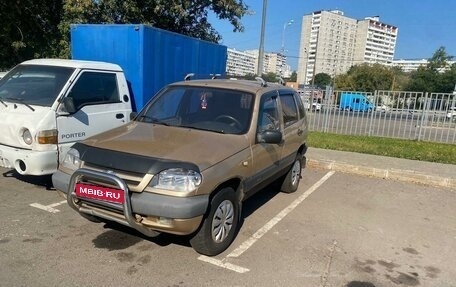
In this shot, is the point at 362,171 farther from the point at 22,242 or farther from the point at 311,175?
the point at 22,242

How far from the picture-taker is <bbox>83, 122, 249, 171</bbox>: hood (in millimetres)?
3609

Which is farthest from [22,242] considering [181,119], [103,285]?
[181,119]

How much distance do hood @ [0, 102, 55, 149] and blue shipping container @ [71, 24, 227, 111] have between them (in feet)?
7.18

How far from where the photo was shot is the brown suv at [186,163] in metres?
3.39

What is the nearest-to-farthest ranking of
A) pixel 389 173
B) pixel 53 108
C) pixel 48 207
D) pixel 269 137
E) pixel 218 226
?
1. pixel 218 226
2. pixel 269 137
3. pixel 48 207
4. pixel 53 108
5. pixel 389 173

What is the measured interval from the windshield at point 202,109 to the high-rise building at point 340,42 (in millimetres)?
59239

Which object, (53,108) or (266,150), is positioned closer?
(266,150)

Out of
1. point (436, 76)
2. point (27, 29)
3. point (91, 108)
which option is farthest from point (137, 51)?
point (436, 76)

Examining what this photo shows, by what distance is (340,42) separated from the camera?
72938 mm

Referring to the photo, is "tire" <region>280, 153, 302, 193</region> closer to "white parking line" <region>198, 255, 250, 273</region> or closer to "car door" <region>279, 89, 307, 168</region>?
"car door" <region>279, 89, 307, 168</region>

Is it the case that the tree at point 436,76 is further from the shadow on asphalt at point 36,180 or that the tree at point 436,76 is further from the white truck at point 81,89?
the shadow on asphalt at point 36,180

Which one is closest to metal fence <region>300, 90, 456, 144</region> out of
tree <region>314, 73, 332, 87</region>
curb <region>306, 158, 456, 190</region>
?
curb <region>306, 158, 456, 190</region>

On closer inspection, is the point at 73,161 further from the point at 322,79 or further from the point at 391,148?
the point at 322,79

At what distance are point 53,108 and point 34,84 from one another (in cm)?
84
